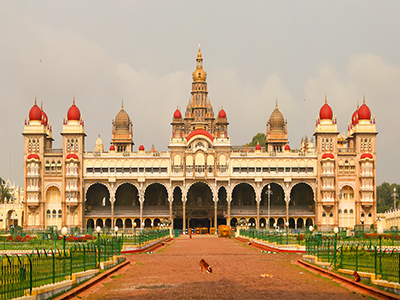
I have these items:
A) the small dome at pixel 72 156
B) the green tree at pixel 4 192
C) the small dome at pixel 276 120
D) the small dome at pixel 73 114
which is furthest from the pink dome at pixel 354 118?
the green tree at pixel 4 192

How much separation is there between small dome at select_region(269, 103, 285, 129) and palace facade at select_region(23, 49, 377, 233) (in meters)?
19.2

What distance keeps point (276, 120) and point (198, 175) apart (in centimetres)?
2768

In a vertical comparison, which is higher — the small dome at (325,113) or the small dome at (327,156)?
the small dome at (325,113)

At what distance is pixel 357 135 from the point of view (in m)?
95.6

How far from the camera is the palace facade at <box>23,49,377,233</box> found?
306ft

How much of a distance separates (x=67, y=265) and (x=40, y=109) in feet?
259

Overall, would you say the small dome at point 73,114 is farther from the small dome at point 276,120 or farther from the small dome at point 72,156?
the small dome at point 276,120

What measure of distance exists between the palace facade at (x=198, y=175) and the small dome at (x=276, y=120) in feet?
63.0

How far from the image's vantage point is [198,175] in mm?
94812

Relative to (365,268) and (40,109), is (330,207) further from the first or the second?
(365,268)

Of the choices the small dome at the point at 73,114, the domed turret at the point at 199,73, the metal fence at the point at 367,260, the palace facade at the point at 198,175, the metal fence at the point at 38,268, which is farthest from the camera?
the domed turret at the point at 199,73

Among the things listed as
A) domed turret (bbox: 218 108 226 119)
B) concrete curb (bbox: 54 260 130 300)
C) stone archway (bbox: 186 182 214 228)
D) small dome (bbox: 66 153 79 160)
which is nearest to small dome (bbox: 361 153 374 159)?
stone archway (bbox: 186 182 214 228)

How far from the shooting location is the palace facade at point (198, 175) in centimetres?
9338

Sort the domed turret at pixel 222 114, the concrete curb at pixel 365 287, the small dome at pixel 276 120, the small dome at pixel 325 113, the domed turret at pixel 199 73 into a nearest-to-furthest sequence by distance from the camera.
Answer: the concrete curb at pixel 365 287, the small dome at pixel 325 113, the domed turret at pixel 222 114, the small dome at pixel 276 120, the domed turret at pixel 199 73
